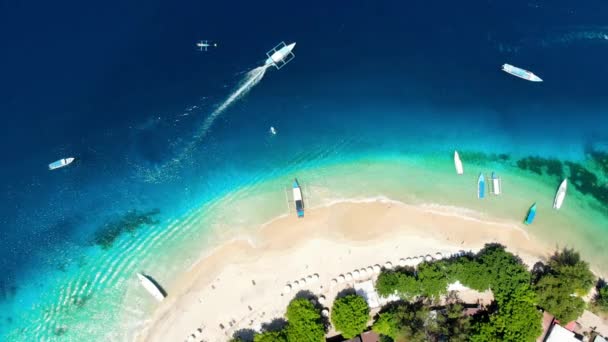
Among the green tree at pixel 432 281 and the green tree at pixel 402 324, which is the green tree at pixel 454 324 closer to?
the green tree at pixel 402 324

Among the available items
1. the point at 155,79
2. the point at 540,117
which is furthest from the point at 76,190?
the point at 540,117

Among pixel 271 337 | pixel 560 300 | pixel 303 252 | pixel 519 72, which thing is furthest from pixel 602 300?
pixel 271 337

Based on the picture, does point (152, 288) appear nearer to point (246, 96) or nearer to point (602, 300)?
point (246, 96)

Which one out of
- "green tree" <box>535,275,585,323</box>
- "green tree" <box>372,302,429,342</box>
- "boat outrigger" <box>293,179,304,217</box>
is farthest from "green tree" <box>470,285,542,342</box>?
"boat outrigger" <box>293,179,304,217</box>

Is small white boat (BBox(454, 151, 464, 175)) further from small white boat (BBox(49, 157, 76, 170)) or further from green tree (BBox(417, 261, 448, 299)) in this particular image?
small white boat (BBox(49, 157, 76, 170))

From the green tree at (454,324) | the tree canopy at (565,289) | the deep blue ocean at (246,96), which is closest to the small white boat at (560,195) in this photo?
the deep blue ocean at (246,96)

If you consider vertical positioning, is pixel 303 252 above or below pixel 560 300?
above

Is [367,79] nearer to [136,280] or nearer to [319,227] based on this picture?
[319,227]
